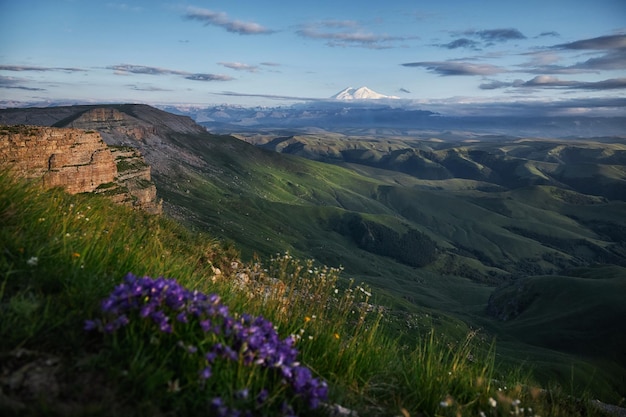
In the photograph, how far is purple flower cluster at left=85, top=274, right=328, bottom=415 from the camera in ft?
13.2

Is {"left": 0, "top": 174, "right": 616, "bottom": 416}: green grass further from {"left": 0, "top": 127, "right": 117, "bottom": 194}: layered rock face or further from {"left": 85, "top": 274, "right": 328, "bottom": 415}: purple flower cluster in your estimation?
{"left": 0, "top": 127, "right": 117, "bottom": 194}: layered rock face

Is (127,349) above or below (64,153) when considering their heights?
above

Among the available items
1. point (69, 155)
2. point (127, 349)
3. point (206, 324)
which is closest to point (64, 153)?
point (69, 155)

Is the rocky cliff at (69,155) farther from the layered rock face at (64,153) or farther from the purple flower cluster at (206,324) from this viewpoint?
the purple flower cluster at (206,324)

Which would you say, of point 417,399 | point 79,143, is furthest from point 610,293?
point 417,399

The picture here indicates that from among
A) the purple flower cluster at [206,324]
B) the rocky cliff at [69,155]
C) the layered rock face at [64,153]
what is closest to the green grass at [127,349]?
→ the purple flower cluster at [206,324]

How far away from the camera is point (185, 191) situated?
192m

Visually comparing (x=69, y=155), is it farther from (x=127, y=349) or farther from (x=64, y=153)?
(x=127, y=349)

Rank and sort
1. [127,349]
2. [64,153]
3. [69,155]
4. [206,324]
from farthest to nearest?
[69,155]
[64,153]
[206,324]
[127,349]

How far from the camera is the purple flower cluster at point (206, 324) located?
4.02m

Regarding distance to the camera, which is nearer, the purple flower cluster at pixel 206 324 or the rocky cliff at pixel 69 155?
the purple flower cluster at pixel 206 324

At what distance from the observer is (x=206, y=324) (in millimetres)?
4094

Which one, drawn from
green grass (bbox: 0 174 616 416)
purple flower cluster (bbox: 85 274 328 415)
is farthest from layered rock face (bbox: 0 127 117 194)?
purple flower cluster (bbox: 85 274 328 415)

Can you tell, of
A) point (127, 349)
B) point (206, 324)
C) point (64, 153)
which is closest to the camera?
point (127, 349)
